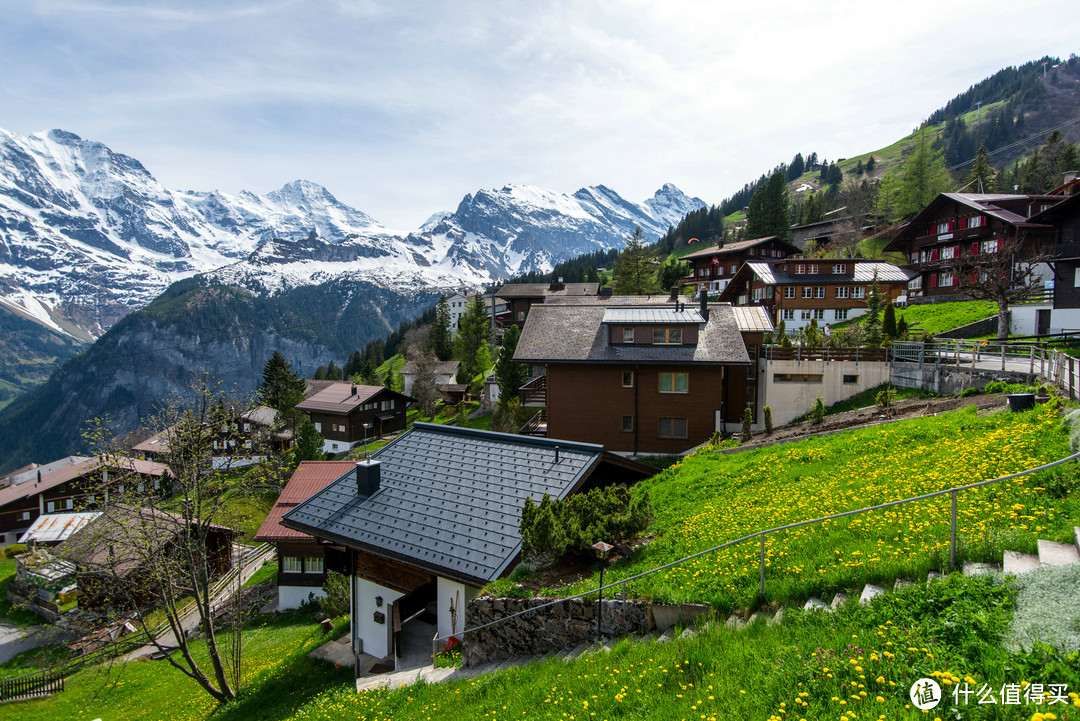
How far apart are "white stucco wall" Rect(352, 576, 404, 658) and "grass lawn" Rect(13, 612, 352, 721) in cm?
103

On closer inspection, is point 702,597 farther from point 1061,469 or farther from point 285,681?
point 285,681

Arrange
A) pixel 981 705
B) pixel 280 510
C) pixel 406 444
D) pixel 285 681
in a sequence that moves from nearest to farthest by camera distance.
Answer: pixel 981 705, pixel 285 681, pixel 406 444, pixel 280 510

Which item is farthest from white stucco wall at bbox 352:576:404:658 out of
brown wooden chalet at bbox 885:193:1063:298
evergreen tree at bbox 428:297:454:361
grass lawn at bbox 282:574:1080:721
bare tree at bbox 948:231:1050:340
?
evergreen tree at bbox 428:297:454:361

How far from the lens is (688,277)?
96.8 meters

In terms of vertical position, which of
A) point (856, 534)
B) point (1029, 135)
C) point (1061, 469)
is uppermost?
point (1029, 135)

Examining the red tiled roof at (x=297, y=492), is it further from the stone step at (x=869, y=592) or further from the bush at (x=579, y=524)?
the stone step at (x=869, y=592)

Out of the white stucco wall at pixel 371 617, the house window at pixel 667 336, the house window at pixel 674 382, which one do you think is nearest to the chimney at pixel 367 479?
the white stucco wall at pixel 371 617

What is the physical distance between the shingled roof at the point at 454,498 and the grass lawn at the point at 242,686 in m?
4.43

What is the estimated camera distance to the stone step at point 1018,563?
715 cm

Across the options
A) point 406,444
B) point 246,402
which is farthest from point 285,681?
point 246,402

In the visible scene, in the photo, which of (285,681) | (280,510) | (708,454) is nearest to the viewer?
(285,681)

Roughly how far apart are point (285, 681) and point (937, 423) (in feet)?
74.2

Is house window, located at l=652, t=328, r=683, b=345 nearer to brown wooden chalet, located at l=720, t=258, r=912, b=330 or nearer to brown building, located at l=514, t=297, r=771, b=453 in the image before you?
brown building, located at l=514, t=297, r=771, b=453

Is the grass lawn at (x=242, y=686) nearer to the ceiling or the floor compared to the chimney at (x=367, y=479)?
nearer to the floor
